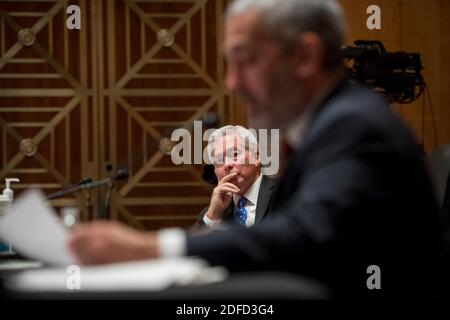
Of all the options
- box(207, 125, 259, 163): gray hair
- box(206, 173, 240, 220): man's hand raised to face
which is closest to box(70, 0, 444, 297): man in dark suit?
box(206, 173, 240, 220): man's hand raised to face

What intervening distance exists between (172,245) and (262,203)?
2.28 m

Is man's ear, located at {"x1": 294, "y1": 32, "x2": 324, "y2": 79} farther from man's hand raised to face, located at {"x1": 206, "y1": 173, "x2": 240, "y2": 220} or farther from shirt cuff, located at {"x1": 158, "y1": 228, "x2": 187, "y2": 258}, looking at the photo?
man's hand raised to face, located at {"x1": 206, "y1": 173, "x2": 240, "y2": 220}

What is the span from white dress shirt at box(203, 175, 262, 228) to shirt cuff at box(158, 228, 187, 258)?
2.34 meters

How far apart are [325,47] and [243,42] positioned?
0.41 feet

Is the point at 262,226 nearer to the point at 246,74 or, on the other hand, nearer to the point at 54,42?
the point at 246,74

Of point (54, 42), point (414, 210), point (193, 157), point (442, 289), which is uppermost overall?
point (54, 42)

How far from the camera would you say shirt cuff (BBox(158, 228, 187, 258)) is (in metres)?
1.05

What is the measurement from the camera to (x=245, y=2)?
123 centimetres

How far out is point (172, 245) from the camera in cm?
106

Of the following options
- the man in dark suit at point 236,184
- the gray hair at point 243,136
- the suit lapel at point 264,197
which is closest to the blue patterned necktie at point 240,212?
the man in dark suit at point 236,184

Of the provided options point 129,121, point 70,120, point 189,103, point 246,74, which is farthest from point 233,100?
point 246,74

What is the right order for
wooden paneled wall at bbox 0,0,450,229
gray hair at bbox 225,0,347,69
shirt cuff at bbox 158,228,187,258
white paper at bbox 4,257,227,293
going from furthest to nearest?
wooden paneled wall at bbox 0,0,450,229
gray hair at bbox 225,0,347,69
shirt cuff at bbox 158,228,187,258
white paper at bbox 4,257,227,293

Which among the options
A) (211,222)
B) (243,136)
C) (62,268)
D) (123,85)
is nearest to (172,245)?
(62,268)

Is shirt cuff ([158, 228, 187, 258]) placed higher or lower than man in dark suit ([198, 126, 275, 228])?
lower
